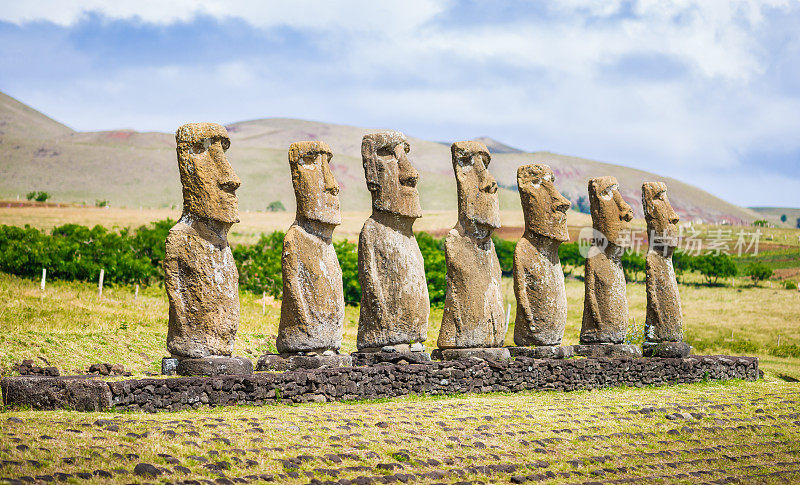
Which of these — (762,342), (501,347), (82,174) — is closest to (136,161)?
(82,174)

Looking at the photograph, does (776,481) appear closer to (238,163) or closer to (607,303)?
(607,303)

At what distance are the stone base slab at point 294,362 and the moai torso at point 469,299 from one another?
3.57m

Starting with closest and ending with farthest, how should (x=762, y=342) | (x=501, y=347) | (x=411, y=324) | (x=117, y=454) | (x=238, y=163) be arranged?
1. (x=117, y=454)
2. (x=411, y=324)
3. (x=501, y=347)
4. (x=762, y=342)
5. (x=238, y=163)

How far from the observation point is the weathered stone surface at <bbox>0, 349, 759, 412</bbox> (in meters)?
12.5

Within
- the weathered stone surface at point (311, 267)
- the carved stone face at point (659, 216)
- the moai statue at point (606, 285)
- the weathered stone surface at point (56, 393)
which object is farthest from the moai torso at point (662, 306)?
the weathered stone surface at point (56, 393)

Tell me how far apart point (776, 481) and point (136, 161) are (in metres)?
178

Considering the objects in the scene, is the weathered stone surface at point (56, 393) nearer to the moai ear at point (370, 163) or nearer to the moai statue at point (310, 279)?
the moai statue at point (310, 279)

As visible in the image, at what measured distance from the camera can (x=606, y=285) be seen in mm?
21453

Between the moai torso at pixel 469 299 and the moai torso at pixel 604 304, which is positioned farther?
the moai torso at pixel 604 304

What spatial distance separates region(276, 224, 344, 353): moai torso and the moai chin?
46.3 inches

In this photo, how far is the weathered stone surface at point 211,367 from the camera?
1366cm

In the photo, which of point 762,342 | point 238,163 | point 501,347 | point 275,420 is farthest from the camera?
point 238,163

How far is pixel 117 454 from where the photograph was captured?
1002cm


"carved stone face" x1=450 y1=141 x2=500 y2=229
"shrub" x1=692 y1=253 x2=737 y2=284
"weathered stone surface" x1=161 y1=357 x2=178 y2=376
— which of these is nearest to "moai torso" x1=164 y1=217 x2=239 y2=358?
"weathered stone surface" x1=161 y1=357 x2=178 y2=376
